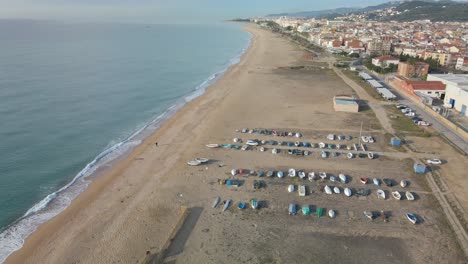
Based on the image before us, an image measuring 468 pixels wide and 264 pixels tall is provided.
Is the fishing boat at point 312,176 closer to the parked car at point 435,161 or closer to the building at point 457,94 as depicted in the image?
the parked car at point 435,161

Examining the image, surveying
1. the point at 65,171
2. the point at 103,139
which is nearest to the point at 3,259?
the point at 65,171

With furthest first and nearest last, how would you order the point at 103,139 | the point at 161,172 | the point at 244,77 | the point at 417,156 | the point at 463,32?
1. the point at 463,32
2. the point at 244,77
3. the point at 103,139
4. the point at 417,156
5. the point at 161,172

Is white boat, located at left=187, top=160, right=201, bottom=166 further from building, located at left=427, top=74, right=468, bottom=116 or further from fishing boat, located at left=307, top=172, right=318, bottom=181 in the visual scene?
building, located at left=427, top=74, right=468, bottom=116

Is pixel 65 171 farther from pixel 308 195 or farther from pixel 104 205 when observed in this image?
pixel 308 195

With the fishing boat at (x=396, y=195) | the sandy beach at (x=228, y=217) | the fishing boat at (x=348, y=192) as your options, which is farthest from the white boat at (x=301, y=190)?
the fishing boat at (x=396, y=195)

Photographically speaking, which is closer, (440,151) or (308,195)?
(308,195)

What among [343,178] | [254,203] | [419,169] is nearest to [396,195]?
[343,178]

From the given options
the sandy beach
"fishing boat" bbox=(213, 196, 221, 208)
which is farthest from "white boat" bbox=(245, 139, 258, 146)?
"fishing boat" bbox=(213, 196, 221, 208)
